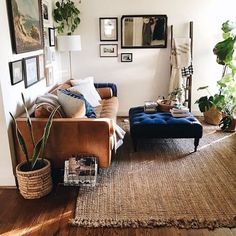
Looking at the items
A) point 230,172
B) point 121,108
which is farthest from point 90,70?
Answer: point 230,172

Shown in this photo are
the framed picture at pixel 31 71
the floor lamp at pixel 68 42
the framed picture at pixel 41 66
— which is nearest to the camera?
the framed picture at pixel 31 71

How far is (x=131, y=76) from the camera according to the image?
16.2ft

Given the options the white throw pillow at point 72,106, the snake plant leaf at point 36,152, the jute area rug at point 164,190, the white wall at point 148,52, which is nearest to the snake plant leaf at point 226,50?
the white wall at point 148,52

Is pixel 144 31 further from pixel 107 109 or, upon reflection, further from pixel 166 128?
pixel 166 128

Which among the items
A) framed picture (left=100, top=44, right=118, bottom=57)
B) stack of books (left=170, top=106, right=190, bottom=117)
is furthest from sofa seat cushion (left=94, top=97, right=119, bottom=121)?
framed picture (left=100, top=44, right=118, bottom=57)

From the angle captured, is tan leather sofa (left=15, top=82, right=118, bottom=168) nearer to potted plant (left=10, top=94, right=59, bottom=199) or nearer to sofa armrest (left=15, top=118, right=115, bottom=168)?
sofa armrest (left=15, top=118, right=115, bottom=168)

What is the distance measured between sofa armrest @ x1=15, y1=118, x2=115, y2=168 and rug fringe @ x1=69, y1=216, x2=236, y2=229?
0.70 m

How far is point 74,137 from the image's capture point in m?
2.68

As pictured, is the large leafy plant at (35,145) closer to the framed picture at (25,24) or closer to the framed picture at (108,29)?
the framed picture at (25,24)

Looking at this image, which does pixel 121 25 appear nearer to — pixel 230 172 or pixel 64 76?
pixel 64 76

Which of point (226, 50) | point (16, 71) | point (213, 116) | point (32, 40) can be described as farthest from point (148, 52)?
point (16, 71)

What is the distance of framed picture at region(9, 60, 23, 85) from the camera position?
8.62 feet

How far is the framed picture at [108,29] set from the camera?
4664mm

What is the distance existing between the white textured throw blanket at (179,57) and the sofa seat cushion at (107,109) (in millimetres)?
1195
